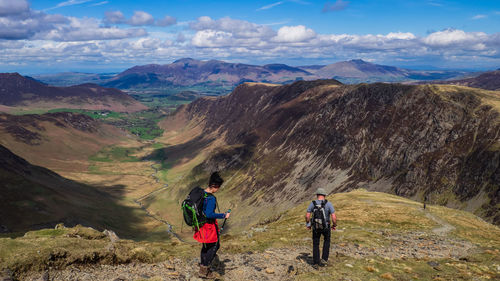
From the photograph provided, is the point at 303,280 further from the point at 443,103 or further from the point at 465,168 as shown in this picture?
the point at 443,103

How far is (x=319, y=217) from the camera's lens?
67.1 feet

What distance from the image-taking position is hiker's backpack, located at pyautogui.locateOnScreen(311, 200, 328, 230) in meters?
20.4

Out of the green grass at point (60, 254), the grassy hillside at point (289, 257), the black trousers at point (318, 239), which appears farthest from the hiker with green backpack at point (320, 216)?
the green grass at point (60, 254)

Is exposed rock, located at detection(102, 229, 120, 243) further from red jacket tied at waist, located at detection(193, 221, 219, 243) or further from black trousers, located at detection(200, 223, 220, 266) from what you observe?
red jacket tied at waist, located at detection(193, 221, 219, 243)

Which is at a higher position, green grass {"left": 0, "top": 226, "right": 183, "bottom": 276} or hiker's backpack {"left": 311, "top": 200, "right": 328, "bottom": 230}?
hiker's backpack {"left": 311, "top": 200, "right": 328, "bottom": 230}

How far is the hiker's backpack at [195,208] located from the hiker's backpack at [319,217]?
26.1ft

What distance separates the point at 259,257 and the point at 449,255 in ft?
61.1

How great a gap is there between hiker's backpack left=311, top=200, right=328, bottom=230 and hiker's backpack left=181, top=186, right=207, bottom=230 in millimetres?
7942

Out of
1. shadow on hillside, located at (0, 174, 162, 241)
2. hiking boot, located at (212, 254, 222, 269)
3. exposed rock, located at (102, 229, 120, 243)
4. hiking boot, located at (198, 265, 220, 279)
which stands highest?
hiking boot, located at (198, 265, 220, 279)

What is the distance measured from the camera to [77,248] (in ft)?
66.6

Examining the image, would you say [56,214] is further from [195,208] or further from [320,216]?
[320,216]

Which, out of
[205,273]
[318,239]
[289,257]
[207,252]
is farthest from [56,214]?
[318,239]

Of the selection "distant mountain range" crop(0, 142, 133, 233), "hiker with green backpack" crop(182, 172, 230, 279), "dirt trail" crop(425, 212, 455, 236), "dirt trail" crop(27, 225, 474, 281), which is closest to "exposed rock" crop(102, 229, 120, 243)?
"dirt trail" crop(27, 225, 474, 281)

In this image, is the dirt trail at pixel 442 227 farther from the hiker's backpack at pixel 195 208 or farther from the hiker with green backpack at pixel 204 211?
the hiker's backpack at pixel 195 208
